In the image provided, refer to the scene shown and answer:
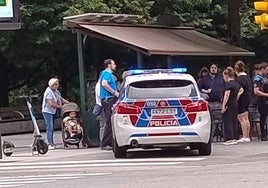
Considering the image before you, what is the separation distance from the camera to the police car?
16.9m

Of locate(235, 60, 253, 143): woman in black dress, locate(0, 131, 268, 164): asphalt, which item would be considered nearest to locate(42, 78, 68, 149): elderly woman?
locate(0, 131, 268, 164): asphalt

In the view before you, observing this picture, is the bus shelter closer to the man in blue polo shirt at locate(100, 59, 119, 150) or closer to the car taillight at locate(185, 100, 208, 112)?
the man in blue polo shirt at locate(100, 59, 119, 150)

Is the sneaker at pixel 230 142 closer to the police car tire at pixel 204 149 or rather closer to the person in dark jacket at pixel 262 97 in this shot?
the person in dark jacket at pixel 262 97

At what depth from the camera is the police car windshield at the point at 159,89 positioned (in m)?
17.2

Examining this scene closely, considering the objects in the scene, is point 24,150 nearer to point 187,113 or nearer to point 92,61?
point 92,61

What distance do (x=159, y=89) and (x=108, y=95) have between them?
281 centimetres

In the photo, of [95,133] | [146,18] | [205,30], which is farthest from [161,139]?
[205,30]

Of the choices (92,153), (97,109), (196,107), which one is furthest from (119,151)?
(97,109)

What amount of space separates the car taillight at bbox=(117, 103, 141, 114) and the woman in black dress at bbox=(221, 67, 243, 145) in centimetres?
383

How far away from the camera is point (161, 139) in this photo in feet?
55.5

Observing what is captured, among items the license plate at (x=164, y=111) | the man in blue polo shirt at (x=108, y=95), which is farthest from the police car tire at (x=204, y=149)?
the man in blue polo shirt at (x=108, y=95)

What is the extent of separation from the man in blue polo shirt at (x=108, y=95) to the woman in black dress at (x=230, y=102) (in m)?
2.57

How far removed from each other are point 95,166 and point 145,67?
21.9 ft

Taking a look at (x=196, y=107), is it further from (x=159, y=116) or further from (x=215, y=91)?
(x=215, y=91)
